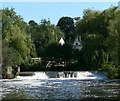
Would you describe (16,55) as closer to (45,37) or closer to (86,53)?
(86,53)

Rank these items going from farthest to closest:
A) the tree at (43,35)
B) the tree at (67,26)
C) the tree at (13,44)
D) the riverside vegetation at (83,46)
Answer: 1. the tree at (67,26)
2. the tree at (43,35)
3. the tree at (13,44)
4. the riverside vegetation at (83,46)

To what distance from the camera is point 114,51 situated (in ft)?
94.5

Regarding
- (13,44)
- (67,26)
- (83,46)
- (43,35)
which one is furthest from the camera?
(67,26)

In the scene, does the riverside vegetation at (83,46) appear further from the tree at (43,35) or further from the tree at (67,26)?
the tree at (67,26)

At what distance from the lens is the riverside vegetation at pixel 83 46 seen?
30828mm

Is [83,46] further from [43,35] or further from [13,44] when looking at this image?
[43,35]

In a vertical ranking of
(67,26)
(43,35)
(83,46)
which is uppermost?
(67,26)

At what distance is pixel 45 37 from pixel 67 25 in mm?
17944

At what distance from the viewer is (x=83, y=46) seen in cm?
3634

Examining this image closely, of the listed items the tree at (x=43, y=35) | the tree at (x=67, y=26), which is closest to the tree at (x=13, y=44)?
the tree at (x=43, y=35)

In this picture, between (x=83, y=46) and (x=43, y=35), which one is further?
(x=43, y=35)

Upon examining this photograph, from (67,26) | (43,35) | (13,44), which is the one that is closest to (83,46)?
(13,44)

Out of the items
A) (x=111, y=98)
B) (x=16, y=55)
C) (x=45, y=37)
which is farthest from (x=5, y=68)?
(x=45, y=37)

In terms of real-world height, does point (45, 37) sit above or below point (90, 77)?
above
